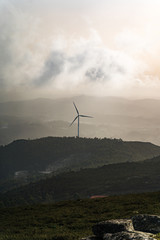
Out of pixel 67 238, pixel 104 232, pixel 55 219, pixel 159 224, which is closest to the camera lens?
pixel 104 232

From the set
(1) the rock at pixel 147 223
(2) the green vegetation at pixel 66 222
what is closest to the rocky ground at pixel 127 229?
(1) the rock at pixel 147 223

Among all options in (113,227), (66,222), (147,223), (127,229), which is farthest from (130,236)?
(66,222)

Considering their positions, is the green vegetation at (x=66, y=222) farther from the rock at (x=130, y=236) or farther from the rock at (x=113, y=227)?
the rock at (x=130, y=236)

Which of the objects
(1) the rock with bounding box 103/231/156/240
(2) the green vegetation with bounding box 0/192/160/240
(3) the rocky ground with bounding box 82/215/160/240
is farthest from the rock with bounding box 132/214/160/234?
(2) the green vegetation with bounding box 0/192/160/240

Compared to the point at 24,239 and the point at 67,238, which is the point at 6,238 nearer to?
the point at 24,239

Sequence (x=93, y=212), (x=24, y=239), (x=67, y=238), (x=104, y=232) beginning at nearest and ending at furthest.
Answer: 1. (x=104, y=232)
2. (x=67, y=238)
3. (x=24, y=239)
4. (x=93, y=212)

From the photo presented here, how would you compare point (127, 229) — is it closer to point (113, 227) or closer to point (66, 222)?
point (113, 227)

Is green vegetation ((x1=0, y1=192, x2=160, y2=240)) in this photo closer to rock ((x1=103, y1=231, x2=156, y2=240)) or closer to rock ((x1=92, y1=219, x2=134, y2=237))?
rock ((x1=92, y1=219, x2=134, y2=237))

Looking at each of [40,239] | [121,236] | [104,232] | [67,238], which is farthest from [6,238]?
[121,236]

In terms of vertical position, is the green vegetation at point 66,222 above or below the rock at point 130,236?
below
